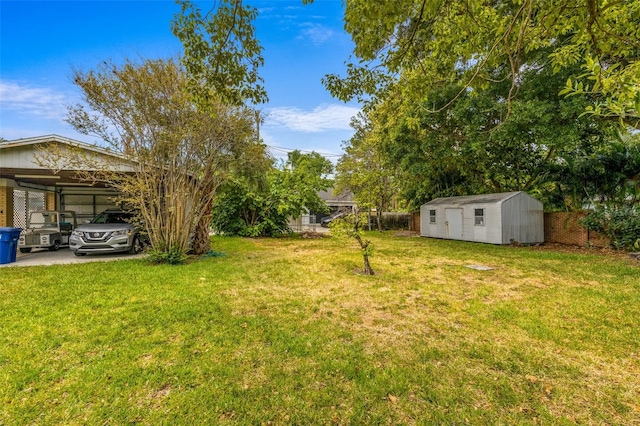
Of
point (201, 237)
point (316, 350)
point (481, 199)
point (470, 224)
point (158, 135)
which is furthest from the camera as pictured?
point (470, 224)

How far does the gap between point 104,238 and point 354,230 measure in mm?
7154

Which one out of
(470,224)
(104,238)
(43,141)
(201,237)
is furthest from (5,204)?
(470,224)

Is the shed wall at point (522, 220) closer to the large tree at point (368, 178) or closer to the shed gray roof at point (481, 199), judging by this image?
the shed gray roof at point (481, 199)

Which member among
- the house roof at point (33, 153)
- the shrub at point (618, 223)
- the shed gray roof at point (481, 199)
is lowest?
the shrub at point (618, 223)

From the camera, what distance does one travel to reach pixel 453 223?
44.2 ft

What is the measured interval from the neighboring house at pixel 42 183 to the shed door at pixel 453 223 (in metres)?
12.7

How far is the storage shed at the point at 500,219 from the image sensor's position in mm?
11164

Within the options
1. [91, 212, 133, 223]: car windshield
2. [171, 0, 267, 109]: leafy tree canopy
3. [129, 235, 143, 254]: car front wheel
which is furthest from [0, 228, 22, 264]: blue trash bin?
[171, 0, 267, 109]: leafy tree canopy

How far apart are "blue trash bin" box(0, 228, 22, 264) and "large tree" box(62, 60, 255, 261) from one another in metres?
2.80

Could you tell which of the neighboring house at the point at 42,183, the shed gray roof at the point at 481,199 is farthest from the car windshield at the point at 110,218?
the shed gray roof at the point at 481,199

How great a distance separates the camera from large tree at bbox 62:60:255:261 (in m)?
6.62

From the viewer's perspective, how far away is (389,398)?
2348mm

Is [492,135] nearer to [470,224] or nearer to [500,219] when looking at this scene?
[500,219]

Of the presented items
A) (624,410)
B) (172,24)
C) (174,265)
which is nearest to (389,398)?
(624,410)
